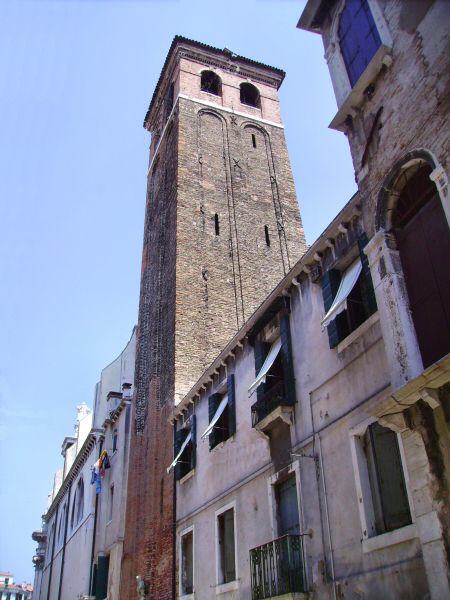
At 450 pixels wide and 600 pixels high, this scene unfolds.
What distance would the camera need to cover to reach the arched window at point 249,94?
27938 mm

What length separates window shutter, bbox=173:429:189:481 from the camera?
50.5 feet

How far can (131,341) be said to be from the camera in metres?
30.5

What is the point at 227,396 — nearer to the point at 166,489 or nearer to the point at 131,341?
the point at 166,489

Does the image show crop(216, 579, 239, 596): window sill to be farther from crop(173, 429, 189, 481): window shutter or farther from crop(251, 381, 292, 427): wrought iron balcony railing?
crop(173, 429, 189, 481): window shutter

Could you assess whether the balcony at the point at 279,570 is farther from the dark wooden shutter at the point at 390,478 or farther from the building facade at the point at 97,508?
the building facade at the point at 97,508

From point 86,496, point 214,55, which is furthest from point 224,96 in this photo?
point 86,496

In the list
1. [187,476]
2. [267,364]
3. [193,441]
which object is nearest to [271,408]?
[267,364]

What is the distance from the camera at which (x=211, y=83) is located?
2744 centimetres

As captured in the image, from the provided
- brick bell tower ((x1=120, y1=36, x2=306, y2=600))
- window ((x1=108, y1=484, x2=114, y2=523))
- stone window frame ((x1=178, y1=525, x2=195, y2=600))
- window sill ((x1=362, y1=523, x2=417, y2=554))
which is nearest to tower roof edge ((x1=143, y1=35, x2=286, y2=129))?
brick bell tower ((x1=120, y1=36, x2=306, y2=600))

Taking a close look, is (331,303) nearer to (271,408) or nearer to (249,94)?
(271,408)

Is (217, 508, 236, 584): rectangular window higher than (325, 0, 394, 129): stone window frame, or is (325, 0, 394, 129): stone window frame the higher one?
(325, 0, 394, 129): stone window frame

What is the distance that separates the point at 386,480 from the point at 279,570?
2.53 metres

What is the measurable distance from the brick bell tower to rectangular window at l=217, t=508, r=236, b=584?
292 cm

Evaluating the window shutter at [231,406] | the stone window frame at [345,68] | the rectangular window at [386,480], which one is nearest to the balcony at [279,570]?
the rectangular window at [386,480]
